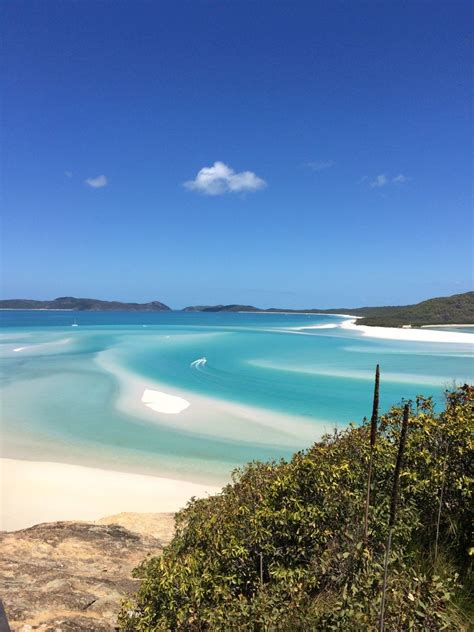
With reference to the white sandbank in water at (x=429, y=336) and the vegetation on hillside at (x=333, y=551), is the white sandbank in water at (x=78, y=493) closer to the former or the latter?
the vegetation on hillside at (x=333, y=551)

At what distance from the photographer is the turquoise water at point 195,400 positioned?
638 inches

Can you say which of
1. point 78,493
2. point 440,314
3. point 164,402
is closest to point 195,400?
point 164,402

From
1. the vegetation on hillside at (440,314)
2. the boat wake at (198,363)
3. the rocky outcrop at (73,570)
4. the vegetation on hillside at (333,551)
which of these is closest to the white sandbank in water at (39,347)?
the boat wake at (198,363)

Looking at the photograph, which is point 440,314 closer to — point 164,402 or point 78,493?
point 164,402

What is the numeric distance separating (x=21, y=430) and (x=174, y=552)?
1700 centimetres

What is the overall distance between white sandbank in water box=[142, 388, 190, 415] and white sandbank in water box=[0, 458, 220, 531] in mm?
8112

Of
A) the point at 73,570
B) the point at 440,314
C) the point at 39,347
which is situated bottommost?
the point at 39,347

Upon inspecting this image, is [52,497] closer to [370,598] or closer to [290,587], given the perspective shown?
[290,587]

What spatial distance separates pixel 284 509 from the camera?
176 inches

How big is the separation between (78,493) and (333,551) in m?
10.5

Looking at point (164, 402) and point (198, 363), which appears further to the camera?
point (198, 363)

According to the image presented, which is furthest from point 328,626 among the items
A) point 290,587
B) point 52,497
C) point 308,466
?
point 52,497

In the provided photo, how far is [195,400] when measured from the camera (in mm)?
24812

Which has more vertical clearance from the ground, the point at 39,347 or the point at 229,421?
the point at 39,347
